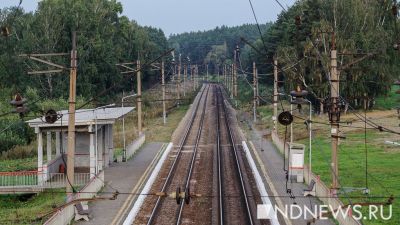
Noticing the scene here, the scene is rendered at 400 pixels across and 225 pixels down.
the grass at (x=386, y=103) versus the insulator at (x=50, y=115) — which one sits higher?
the insulator at (x=50, y=115)

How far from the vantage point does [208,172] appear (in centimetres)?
3744

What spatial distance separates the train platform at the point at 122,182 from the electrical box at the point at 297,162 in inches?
297

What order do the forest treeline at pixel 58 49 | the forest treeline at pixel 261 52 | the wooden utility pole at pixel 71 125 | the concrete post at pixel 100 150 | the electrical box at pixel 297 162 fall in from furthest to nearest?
the forest treeline at pixel 58 49 < the forest treeline at pixel 261 52 < the concrete post at pixel 100 150 < the electrical box at pixel 297 162 < the wooden utility pole at pixel 71 125

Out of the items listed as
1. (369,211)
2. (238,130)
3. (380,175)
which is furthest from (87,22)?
(369,211)

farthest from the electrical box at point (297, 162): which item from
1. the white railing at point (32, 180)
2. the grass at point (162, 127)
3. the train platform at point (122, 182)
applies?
the grass at point (162, 127)

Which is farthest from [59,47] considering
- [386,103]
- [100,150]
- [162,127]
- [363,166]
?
[363,166]

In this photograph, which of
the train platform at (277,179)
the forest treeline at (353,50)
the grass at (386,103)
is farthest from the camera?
the grass at (386,103)

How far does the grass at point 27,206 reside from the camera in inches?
991

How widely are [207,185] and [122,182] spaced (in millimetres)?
4245

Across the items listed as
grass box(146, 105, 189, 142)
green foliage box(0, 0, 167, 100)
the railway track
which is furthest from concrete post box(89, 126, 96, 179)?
green foliage box(0, 0, 167, 100)

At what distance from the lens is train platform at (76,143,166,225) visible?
995 inches

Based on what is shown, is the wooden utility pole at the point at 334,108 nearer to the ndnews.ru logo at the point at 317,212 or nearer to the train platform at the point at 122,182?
the ndnews.ru logo at the point at 317,212

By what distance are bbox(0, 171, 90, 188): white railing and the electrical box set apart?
1008 centimetres

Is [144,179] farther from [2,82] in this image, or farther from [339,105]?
[2,82]
